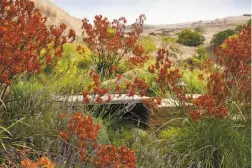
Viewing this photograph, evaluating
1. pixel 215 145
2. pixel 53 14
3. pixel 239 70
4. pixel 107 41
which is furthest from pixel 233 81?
pixel 53 14

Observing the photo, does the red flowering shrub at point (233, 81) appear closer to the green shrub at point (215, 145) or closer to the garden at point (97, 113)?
the garden at point (97, 113)

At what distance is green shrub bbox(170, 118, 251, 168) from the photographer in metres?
4.75

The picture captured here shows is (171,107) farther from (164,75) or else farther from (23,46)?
(23,46)

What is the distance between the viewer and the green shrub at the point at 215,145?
15.6 feet

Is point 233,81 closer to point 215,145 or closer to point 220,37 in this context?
point 215,145

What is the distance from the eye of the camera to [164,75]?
5.28 meters

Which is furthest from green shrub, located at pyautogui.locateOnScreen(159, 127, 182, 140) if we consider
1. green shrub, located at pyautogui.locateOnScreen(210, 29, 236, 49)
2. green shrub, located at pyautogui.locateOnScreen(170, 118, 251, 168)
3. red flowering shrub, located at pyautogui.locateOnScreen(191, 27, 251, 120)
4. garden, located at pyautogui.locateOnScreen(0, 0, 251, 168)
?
green shrub, located at pyautogui.locateOnScreen(210, 29, 236, 49)

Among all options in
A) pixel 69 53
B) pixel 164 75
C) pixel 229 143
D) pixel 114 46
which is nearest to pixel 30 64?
pixel 164 75

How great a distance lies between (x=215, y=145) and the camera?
16.0 ft

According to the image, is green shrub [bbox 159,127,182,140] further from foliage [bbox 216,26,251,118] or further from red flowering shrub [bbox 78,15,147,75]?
red flowering shrub [bbox 78,15,147,75]

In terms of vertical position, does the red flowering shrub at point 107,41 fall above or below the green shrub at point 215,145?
above

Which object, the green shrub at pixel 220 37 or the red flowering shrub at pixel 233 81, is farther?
the green shrub at pixel 220 37

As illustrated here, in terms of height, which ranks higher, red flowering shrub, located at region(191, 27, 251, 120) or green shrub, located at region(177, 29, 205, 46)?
red flowering shrub, located at region(191, 27, 251, 120)

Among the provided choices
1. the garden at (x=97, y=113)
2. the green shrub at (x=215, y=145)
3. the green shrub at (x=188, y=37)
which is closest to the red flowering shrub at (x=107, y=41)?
the garden at (x=97, y=113)
